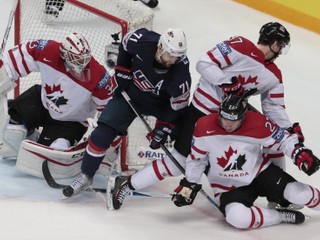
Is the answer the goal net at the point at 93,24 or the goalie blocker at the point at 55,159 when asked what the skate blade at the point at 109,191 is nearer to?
the goalie blocker at the point at 55,159

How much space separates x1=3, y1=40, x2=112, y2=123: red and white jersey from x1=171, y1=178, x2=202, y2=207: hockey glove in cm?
64

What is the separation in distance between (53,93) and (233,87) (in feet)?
2.96

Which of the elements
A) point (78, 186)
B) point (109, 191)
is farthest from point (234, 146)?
point (78, 186)

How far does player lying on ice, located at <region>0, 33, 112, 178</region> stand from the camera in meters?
4.16

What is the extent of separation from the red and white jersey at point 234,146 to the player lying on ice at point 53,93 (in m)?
0.61

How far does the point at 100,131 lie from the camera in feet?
13.2

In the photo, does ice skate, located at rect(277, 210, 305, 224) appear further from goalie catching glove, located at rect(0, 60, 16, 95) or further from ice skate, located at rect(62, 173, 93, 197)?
goalie catching glove, located at rect(0, 60, 16, 95)

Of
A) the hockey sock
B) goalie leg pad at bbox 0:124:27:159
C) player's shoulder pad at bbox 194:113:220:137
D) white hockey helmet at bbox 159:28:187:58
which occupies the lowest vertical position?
goalie leg pad at bbox 0:124:27:159

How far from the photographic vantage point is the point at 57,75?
4184mm

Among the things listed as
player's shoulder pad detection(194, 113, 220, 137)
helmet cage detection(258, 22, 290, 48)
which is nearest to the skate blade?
player's shoulder pad detection(194, 113, 220, 137)

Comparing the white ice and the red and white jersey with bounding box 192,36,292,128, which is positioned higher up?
the red and white jersey with bounding box 192,36,292,128

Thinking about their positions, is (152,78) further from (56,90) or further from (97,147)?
(56,90)

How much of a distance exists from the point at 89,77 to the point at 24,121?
42 centimetres

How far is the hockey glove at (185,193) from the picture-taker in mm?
3850
